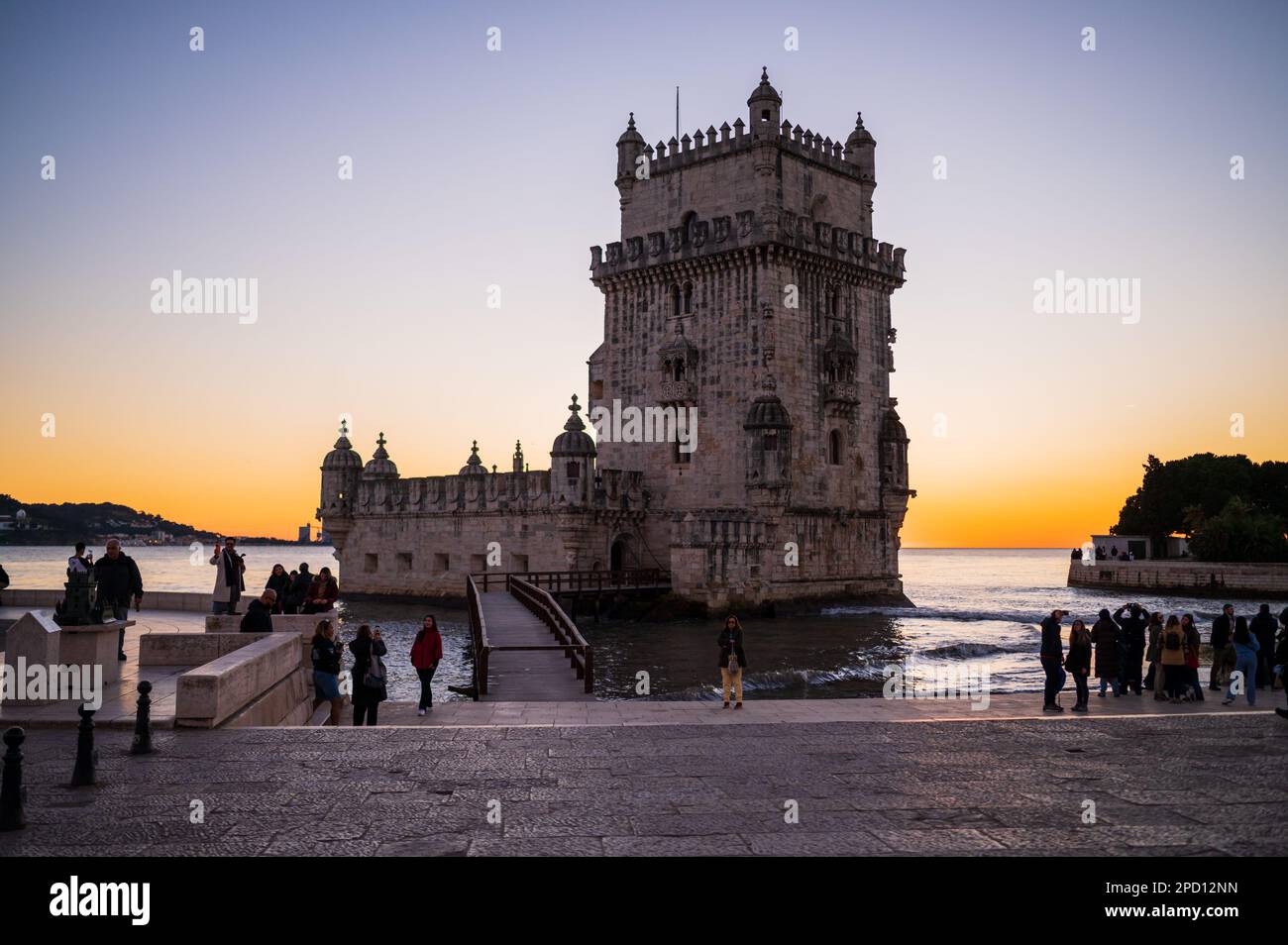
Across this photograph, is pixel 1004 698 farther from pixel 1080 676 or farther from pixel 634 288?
pixel 634 288

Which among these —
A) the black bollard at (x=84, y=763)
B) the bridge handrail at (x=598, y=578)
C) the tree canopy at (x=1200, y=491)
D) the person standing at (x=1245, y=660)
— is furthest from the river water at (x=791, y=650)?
the tree canopy at (x=1200, y=491)

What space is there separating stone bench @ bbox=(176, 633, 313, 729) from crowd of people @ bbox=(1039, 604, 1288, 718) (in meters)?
11.4

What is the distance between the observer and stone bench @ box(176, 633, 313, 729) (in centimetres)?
1214

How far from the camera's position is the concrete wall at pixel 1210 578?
7200cm

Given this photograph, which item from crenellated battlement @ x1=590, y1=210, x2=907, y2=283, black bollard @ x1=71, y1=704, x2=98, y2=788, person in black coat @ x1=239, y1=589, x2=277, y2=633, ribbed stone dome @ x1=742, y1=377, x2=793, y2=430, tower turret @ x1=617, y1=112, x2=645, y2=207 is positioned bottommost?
black bollard @ x1=71, y1=704, x2=98, y2=788

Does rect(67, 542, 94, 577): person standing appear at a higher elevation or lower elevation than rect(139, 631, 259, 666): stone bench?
higher

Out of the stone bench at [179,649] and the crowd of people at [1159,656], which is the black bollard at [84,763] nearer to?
the stone bench at [179,649]

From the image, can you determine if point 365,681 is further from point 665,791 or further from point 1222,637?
point 1222,637

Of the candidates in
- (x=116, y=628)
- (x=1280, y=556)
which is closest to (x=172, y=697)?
(x=116, y=628)

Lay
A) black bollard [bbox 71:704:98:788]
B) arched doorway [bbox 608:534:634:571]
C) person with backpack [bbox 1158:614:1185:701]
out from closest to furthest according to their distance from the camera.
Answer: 1. black bollard [bbox 71:704:98:788]
2. person with backpack [bbox 1158:614:1185:701]
3. arched doorway [bbox 608:534:634:571]

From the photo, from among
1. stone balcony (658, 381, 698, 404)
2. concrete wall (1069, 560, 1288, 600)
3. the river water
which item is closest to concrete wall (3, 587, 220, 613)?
the river water

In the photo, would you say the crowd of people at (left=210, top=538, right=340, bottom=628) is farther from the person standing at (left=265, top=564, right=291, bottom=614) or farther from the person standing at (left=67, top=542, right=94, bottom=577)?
the person standing at (left=67, top=542, right=94, bottom=577)

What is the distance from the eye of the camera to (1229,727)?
14.0m

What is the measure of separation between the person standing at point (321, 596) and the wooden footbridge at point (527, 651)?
113 inches
